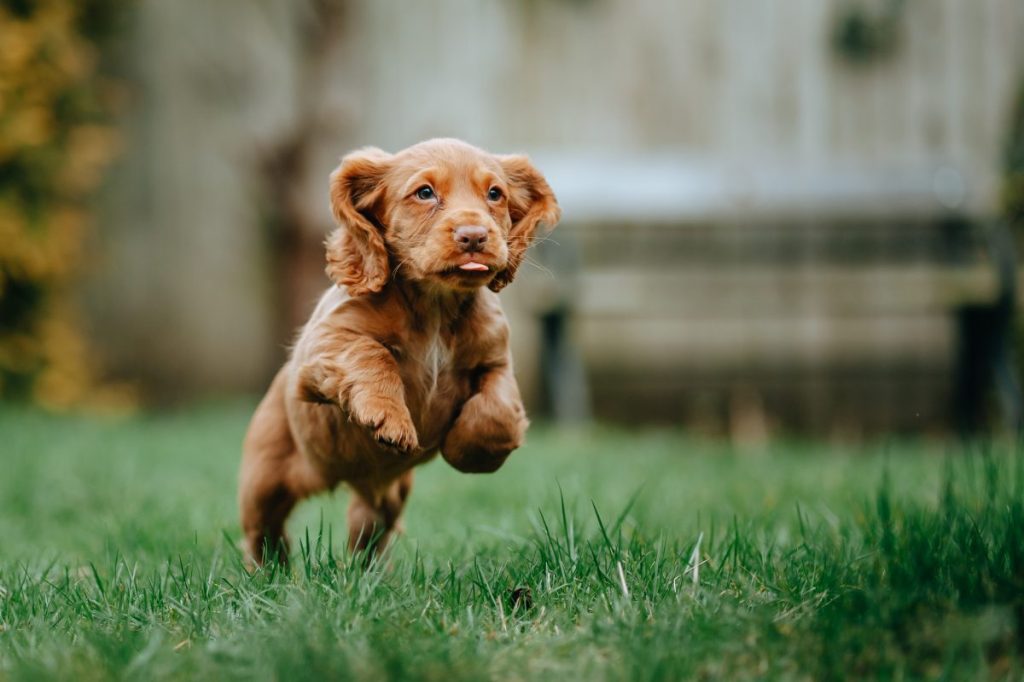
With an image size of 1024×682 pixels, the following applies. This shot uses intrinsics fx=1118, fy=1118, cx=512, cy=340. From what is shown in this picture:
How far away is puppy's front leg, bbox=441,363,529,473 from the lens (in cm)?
223

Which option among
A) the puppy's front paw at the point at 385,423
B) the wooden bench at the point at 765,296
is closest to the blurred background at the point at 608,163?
the wooden bench at the point at 765,296

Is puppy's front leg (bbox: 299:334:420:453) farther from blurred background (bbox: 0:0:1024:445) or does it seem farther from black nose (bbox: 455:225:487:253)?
blurred background (bbox: 0:0:1024:445)

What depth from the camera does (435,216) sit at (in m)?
2.19

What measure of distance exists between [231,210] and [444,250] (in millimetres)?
5807

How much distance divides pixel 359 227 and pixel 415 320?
23 centimetres

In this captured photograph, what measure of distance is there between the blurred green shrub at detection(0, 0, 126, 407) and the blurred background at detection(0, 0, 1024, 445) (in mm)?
55

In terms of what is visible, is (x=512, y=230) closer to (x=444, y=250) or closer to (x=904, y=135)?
(x=444, y=250)

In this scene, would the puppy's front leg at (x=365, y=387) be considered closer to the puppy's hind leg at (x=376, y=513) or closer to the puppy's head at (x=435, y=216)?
the puppy's head at (x=435, y=216)

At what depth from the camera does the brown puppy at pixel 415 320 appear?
84.1 inches

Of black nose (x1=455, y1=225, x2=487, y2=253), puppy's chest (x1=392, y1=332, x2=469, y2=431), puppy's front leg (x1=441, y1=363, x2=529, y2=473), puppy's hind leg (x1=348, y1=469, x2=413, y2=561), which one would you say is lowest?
puppy's hind leg (x1=348, y1=469, x2=413, y2=561)

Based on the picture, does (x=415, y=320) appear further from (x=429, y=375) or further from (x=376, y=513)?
(x=376, y=513)

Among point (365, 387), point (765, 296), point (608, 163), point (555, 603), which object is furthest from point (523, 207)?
point (608, 163)

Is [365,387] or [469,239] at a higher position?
[469,239]

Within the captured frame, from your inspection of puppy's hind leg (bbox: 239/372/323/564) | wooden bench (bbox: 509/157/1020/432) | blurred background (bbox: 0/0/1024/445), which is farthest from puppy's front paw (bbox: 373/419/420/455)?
blurred background (bbox: 0/0/1024/445)
